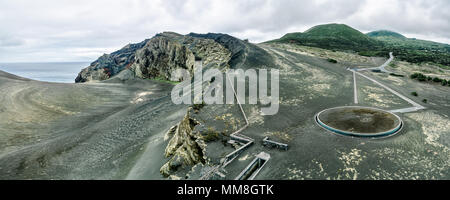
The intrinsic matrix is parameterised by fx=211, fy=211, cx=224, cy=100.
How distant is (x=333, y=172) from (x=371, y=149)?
4.61m

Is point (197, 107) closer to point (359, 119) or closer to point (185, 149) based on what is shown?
point (185, 149)

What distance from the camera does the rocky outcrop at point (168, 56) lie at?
207 ft

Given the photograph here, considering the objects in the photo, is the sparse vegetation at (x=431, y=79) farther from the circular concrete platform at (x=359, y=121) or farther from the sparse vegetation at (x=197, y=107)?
the sparse vegetation at (x=197, y=107)

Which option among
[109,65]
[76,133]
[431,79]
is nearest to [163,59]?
[109,65]

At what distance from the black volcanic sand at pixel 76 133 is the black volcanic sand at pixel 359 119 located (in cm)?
1672

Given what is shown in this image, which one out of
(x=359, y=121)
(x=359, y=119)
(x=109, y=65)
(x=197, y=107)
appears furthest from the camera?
(x=109, y=65)

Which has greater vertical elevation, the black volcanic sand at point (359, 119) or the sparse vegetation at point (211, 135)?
the black volcanic sand at point (359, 119)

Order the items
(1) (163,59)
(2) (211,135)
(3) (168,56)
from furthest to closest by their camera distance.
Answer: (1) (163,59), (3) (168,56), (2) (211,135)

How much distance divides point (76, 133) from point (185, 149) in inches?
872

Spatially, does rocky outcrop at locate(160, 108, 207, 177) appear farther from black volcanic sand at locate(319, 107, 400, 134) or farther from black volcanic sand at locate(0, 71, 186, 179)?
black volcanic sand at locate(319, 107, 400, 134)

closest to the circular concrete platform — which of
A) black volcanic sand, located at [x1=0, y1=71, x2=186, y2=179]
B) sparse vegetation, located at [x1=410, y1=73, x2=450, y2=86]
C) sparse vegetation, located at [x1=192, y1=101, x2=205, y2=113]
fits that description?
Result: sparse vegetation, located at [x1=192, y1=101, x2=205, y2=113]

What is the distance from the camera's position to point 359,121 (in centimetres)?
2028

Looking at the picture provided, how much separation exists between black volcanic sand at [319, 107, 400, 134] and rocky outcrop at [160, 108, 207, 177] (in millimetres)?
12292

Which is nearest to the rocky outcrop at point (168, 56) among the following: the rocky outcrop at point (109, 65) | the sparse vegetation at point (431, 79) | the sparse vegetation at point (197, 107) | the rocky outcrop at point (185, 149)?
the rocky outcrop at point (109, 65)
